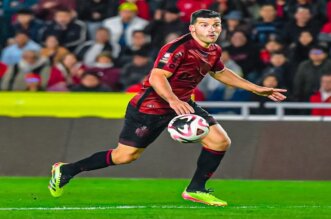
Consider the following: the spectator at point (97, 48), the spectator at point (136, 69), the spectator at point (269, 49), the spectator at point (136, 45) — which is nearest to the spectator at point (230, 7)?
the spectator at point (269, 49)

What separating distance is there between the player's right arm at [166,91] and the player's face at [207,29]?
517mm

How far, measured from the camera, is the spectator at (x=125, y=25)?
63.9 feet

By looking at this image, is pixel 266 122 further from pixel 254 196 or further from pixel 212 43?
pixel 212 43

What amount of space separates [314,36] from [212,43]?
7007 millimetres

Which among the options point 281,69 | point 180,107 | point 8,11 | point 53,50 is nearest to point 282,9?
point 281,69

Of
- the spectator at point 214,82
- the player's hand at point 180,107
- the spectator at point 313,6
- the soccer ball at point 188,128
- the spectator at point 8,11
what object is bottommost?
the spectator at point 8,11

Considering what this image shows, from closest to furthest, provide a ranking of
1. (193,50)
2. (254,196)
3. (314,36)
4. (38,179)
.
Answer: (193,50)
(254,196)
(38,179)
(314,36)

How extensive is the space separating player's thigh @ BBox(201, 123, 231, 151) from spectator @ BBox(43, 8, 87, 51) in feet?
28.2

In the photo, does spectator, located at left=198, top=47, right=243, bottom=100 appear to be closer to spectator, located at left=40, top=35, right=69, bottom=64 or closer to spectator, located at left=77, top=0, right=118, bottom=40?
spectator, located at left=40, top=35, right=69, bottom=64

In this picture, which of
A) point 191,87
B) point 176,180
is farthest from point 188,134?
point 176,180

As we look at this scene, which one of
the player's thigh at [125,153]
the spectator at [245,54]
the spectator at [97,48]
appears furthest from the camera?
the spectator at [97,48]

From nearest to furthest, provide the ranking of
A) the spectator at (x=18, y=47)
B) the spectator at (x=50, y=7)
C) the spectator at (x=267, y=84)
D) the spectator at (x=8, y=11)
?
the spectator at (x=267, y=84)
the spectator at (x=18, y=47)
the spectator at (x=50, y=7)
the spectator at (x=8, y=11)

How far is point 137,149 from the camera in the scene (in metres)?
11.7

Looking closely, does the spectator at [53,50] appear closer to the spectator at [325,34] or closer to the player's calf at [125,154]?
the spectator at [325,34]
